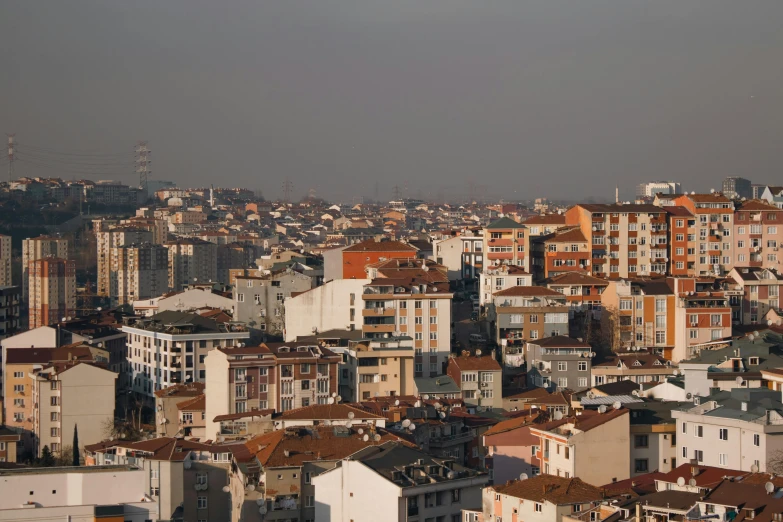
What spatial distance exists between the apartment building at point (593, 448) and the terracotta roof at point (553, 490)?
2062mm

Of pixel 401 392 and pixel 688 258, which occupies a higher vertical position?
pixel 688 258

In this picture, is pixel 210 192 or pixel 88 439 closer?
pixel 88 439

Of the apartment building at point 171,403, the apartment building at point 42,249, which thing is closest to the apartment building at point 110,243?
the apartment building at point 42,249

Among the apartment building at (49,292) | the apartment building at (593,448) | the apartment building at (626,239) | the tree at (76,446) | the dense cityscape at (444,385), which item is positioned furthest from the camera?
the apartment building at (49,292)

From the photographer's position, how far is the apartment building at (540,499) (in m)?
16.0

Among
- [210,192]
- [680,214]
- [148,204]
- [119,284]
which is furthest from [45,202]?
[680,214]

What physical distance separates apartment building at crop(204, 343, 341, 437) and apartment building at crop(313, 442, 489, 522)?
306 inches

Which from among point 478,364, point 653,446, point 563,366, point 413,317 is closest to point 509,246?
point 413,317

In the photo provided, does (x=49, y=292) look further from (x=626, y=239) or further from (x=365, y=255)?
(x=626, y=239)

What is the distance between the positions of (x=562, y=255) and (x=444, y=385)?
8.73 meters

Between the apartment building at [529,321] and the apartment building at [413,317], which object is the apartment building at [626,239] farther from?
the apartment building at [413,317]

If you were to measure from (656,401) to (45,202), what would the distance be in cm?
8676

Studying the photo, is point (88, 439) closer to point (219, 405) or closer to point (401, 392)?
point (219, 405)

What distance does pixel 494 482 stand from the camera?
20844 millimetres
